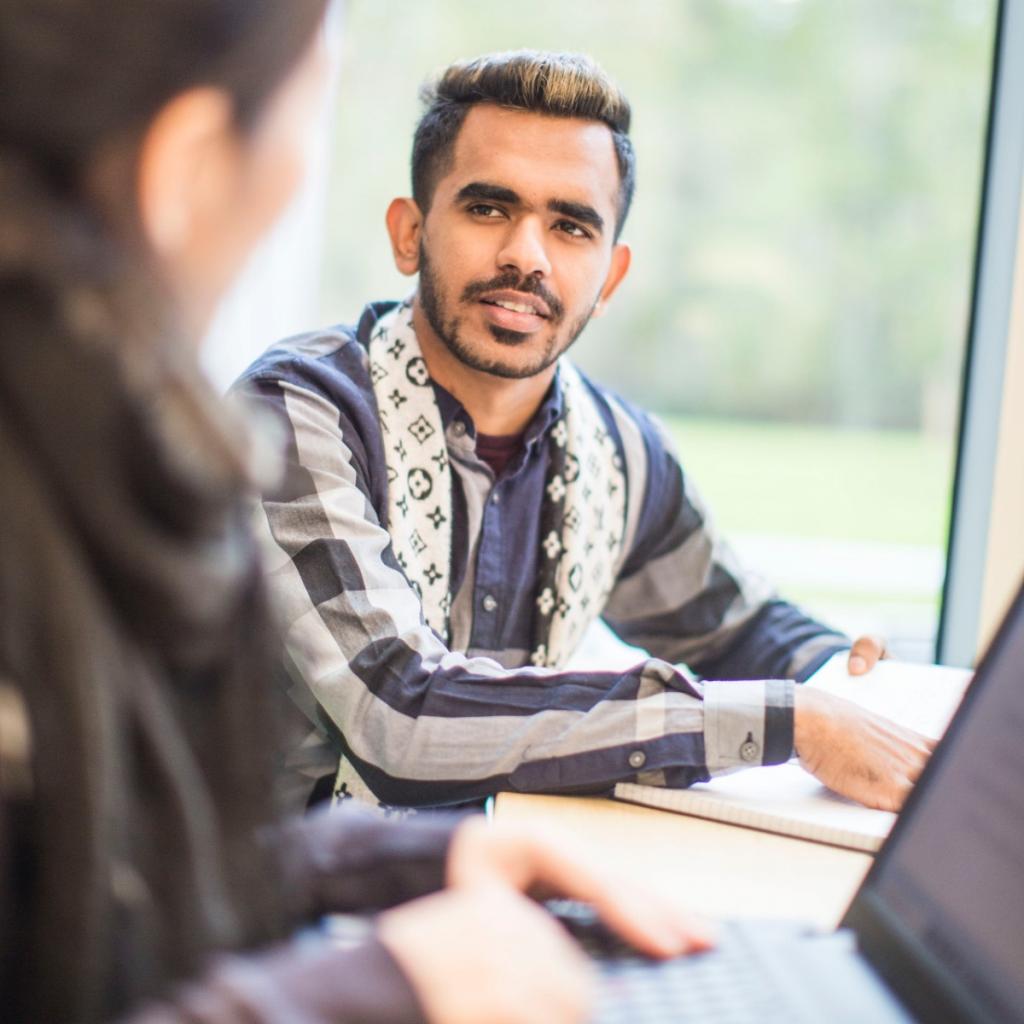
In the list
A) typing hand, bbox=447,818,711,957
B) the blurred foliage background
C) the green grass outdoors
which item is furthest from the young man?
the green grass outdoors

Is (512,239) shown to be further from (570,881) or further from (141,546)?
(141,546)

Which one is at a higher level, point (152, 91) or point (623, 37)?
point (623, 37)

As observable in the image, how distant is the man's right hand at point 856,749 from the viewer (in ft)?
3.66

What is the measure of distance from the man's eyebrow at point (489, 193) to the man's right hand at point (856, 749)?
0.78 meters

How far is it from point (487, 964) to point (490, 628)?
3.54 ft

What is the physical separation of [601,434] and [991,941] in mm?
1234

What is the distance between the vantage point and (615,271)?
1878 mm

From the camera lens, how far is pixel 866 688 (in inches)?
57.8

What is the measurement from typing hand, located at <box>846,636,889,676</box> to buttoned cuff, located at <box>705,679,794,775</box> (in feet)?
1.33

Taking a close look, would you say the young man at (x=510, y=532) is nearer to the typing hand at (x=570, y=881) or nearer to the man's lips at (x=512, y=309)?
the man's lips at (x=512, y=309)

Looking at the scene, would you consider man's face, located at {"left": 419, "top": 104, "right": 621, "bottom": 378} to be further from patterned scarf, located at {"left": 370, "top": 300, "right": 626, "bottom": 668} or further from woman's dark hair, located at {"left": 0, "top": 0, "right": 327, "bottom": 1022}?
woman's dark hair, located at {"left": 0, "top": 0, "right": 327, "bottom": 1022}

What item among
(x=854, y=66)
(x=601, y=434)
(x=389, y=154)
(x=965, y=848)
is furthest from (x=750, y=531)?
(x=965, y=848)

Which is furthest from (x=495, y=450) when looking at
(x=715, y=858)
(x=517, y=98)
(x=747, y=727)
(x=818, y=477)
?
(x=818, y=477)

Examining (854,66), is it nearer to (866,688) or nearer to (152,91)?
(866,688)
